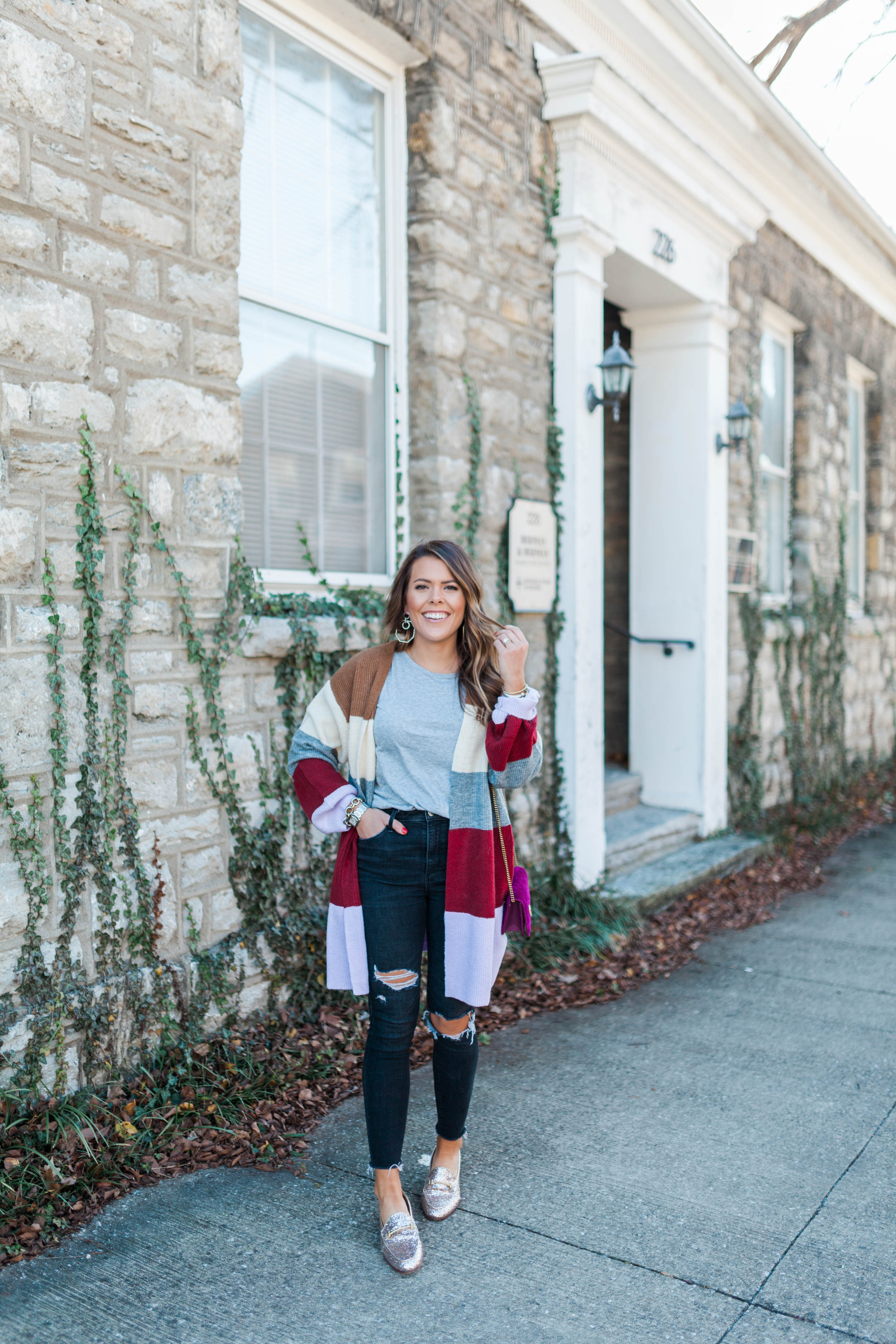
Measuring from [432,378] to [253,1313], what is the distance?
3.38 metres

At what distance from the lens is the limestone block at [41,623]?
2920mm

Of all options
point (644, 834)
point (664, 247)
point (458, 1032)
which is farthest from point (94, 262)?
point (644, 834)

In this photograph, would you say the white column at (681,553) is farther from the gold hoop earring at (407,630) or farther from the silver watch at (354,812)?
the silver watch at (354,812)

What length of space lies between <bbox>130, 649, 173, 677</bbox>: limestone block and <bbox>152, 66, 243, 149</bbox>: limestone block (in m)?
1.60

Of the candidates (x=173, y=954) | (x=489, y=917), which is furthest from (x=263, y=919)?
(x=489, y=917)

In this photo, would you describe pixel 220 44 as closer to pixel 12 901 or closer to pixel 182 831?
pixel 182 831

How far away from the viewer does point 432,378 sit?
178 inches

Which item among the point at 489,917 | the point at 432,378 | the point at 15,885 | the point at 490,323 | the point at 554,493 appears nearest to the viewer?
the point at 489,917

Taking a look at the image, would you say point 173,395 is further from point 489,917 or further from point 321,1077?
point 321,1077

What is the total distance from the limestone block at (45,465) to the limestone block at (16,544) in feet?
0.30

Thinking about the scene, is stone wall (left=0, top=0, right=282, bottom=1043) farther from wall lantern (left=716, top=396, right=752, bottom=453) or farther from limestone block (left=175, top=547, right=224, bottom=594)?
wall lantern (left=716, top=396, right=752, bottom=453)

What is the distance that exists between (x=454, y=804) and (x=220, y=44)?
2.55 meters

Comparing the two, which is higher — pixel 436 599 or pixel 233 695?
pixel 436 599

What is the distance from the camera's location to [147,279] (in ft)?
10.7
